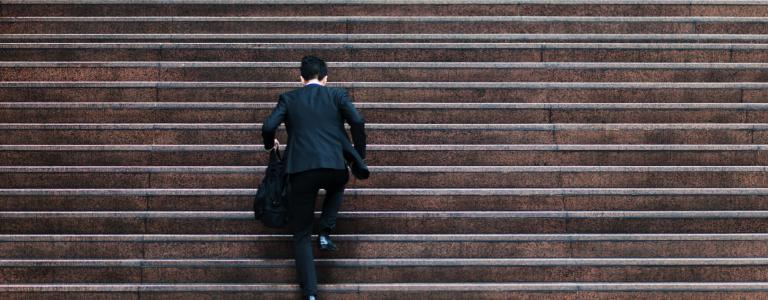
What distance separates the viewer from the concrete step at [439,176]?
31.4ft

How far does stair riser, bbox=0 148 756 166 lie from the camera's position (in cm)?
977

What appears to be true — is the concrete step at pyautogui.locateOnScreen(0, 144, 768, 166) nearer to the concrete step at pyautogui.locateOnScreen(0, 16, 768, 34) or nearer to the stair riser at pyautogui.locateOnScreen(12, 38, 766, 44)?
the stair riser at pyautogui.locateOnScreen(12, 38, 766, 44)

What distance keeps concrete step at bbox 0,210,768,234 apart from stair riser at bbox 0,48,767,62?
2038mm

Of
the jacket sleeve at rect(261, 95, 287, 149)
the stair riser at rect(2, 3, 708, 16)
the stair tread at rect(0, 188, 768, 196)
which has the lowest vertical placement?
the stair tread at rect(0, 188, 768, 196)

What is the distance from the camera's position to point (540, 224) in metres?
9.29

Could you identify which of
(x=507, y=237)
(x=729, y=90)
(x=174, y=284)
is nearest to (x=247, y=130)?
(x=174, y=284)

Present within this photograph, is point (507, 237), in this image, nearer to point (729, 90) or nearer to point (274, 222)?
point (274, 222)

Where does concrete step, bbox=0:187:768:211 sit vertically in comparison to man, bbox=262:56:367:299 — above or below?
below

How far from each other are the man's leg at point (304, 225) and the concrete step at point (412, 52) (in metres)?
2.92

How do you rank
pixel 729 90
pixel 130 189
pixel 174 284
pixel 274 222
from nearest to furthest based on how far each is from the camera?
1. pixel 274 222
2. pixel 174 284
3. pixel 130 189
4. pixel 729 90

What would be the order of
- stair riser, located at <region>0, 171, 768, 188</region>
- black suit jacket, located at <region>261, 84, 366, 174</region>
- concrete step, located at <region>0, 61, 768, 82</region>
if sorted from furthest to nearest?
1. concrete step, located at <region>0, 61, 768, 82</region>
2. stair riser, located at <region>0, 171, 768, 188</region>
3. black suit jacket, located at <region>261, 84, 366, 174</region>

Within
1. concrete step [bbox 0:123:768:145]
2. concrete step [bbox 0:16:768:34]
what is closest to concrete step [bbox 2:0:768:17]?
concrete step [bbox 0:16:768:34]

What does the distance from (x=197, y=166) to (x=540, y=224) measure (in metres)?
2.74

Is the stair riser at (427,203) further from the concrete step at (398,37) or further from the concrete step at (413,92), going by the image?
the concrete step at (398,37)
